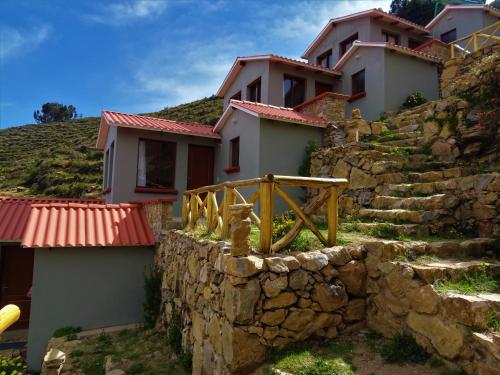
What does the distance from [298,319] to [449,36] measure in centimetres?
2128

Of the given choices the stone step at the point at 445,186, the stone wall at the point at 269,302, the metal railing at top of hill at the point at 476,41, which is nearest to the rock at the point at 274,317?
the stone wall at the point at 269,302

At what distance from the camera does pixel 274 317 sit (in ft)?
12.6

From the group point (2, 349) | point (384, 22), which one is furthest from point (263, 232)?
point (384, 22)

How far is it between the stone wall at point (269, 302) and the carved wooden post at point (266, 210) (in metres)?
0.22

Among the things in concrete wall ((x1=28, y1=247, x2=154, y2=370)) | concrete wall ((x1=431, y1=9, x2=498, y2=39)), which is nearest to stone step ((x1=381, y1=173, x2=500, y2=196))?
concrete wall ((x1=28, y1=247, x2=154, y2=370))

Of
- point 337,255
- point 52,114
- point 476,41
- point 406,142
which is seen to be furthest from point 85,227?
point 52,114

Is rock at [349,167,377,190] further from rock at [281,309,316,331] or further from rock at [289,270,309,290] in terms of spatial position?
rock at [281,309,316,331]

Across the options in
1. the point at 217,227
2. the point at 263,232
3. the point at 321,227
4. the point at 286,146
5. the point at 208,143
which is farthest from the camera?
the point at 208,143

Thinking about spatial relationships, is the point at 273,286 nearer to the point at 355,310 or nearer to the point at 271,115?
the point at 355,310

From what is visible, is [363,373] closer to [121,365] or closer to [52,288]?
[121,365]

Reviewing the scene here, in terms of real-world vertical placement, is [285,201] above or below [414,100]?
below

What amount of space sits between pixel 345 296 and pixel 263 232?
4.52 ft

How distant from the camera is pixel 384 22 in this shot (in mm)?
16922

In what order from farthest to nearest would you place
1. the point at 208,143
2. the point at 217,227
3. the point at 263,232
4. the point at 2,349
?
the point at 208,143
the point at 2,349
the point at 217,227
the point at 263,232
